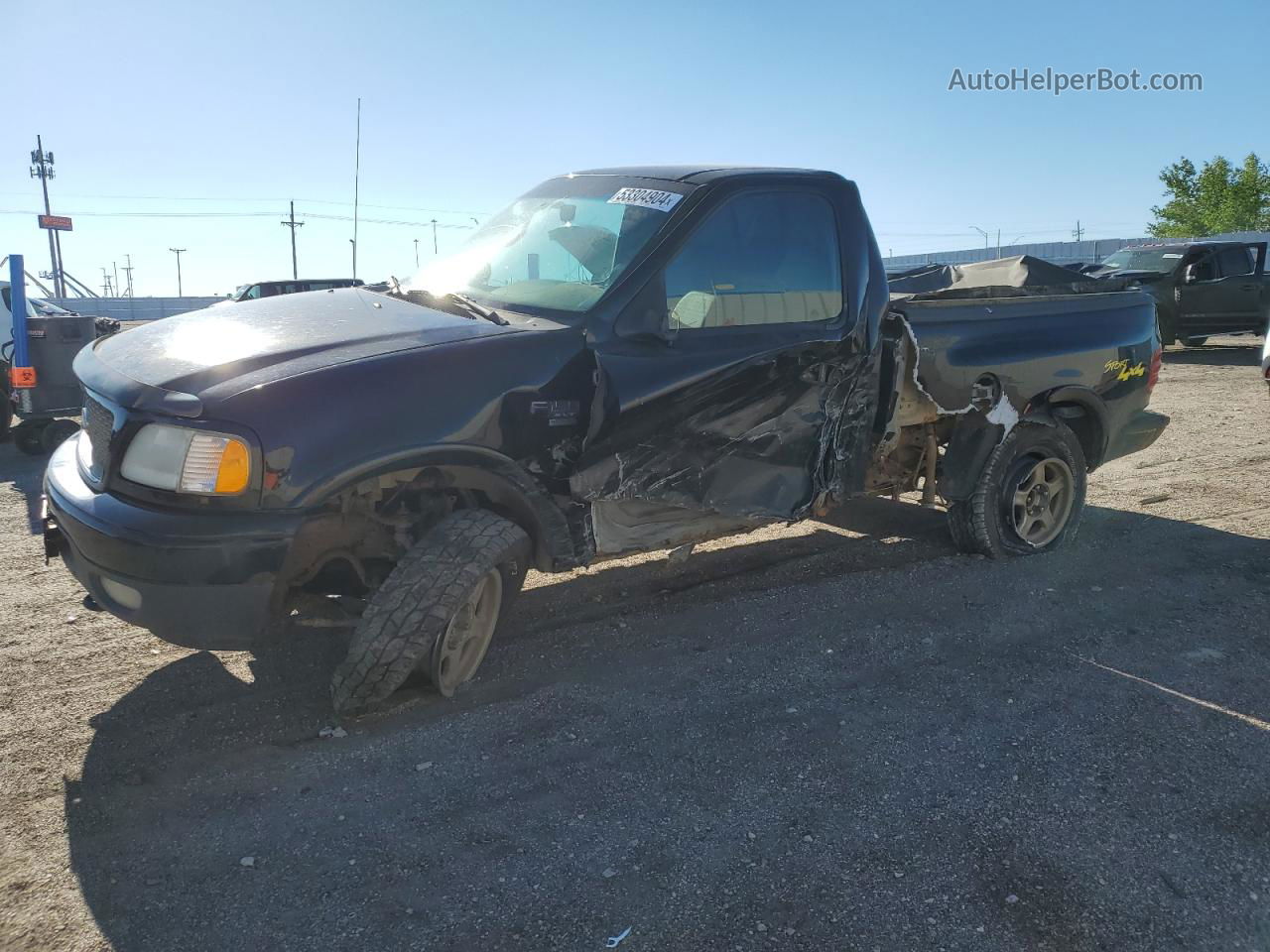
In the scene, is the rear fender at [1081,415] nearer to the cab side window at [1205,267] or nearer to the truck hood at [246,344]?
the truck hood at [246,344]

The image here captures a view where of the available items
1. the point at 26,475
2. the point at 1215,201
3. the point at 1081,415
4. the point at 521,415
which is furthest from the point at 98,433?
the point at 1215,201

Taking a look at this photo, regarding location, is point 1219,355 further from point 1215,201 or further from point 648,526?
point 1215,201

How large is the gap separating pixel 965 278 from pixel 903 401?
A: 226 centimetres

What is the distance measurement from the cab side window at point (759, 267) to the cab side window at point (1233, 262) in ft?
49.9

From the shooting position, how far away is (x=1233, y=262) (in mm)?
16453

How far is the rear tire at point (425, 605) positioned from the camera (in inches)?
129

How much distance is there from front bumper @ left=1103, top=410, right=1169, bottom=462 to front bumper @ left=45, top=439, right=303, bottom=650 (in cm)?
495

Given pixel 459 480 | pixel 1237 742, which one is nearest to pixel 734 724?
pixel 459 480

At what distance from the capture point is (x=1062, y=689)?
385 cm

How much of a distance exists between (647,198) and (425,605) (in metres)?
2.00

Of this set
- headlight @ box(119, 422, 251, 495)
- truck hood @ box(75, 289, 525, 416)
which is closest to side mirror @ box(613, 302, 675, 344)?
truck hood @ box(75, 289, 525, 416)

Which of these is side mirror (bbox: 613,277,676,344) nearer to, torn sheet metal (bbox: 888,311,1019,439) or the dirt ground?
the dirt ground

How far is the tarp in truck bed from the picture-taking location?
568cm

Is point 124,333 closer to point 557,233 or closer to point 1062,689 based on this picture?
point 557,233
